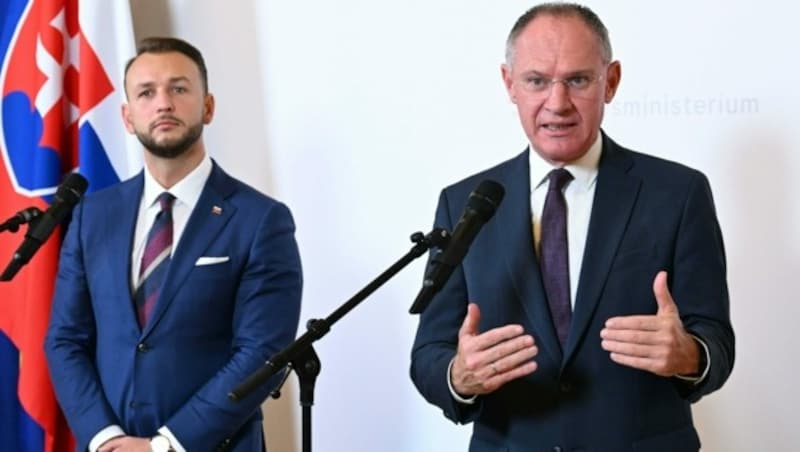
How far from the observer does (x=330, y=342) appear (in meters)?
3.35

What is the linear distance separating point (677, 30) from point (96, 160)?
5.87ft

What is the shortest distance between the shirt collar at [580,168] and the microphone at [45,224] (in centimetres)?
100

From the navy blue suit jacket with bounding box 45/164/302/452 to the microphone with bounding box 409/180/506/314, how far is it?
36.4 inches

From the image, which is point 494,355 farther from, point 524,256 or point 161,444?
point 161,444

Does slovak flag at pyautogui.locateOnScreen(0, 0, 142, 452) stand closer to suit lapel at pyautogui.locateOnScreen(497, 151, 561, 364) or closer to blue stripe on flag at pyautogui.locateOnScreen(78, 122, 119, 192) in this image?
blue stripe on flag at pyautogui.locateOnScreen(78, 122, 119, 192)

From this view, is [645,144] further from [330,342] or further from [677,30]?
[330,342]

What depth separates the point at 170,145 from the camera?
2.62 meters

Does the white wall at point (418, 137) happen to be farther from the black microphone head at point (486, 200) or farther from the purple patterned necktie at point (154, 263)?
the black microphone head at point (486, 200)

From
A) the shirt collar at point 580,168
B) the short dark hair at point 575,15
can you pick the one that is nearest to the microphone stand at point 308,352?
the shirt collar at point 580,168

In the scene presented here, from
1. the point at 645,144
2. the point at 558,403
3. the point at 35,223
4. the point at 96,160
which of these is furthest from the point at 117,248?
the point at 645,144

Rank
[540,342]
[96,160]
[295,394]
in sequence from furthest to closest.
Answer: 1. [295,394]
2. [96,160]
3. [540,342]

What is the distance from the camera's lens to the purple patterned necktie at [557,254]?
198 cm

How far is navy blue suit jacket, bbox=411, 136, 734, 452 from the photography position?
1.93 metres

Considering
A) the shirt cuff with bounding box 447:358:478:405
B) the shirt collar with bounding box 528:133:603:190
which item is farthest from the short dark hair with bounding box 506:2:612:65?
the shirt cuff with bounding box 447:358:478:405
